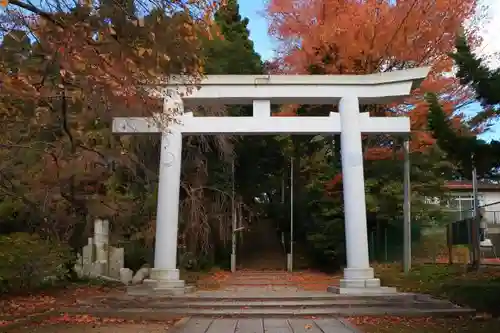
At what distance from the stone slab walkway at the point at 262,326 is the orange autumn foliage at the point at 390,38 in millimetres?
9819

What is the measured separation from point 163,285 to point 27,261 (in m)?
3.07

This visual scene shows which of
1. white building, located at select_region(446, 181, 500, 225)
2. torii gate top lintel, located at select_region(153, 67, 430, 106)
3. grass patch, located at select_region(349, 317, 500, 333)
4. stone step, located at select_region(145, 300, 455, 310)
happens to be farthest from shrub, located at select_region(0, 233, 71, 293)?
A: white building, located at select_region(446, 181, 500, 225)

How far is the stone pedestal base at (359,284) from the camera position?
444 inches

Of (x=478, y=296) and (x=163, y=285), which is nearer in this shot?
(x=478, y=296)

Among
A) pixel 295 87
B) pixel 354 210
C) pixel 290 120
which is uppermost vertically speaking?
pixel 295 87

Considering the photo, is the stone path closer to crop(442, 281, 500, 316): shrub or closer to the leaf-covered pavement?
the leaf-covered pavement

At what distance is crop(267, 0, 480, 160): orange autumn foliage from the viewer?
16969mm

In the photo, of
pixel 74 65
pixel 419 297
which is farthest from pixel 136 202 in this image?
pixel 74 65

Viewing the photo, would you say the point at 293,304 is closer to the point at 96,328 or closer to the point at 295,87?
the point at 96,328

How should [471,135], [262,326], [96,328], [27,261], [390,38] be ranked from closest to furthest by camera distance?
[471,135]
[96,328]
[262,326]
[27,261]
[390,38]

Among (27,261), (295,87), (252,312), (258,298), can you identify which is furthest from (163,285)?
(295,87)

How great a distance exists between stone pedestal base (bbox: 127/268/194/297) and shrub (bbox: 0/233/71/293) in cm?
204

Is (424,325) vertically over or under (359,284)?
under

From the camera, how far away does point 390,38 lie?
16.9 meters
